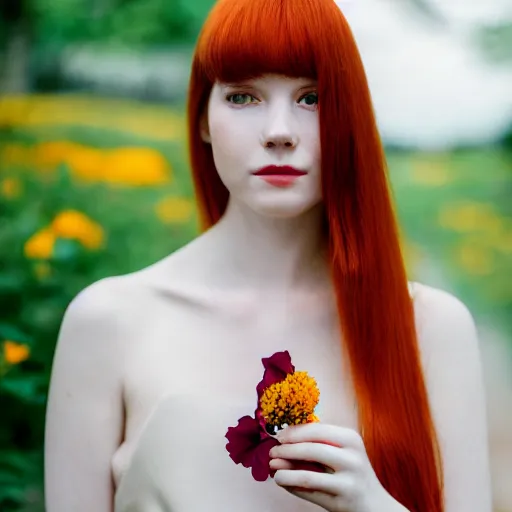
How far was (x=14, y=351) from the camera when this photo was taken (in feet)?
6.36

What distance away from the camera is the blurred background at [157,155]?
2027 millimetres

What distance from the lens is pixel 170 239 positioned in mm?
2123

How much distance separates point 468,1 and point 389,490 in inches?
44.9

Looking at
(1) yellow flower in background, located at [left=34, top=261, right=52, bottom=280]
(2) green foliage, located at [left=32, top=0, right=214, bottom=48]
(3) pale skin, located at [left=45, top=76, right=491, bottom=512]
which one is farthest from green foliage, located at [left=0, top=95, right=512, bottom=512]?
(3) pale skin, located at [left=45, top=76, right=491, bottom=512]

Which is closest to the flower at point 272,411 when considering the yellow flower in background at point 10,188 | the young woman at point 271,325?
the young woman at point 271,325

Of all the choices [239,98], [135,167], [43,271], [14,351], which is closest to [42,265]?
[43,271]

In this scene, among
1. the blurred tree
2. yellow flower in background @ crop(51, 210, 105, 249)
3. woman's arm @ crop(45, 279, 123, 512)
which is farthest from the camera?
the blurred tree

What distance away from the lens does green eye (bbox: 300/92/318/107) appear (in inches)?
55.4

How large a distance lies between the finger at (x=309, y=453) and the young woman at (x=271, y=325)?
0.20ft

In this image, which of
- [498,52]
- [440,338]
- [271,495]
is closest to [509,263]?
[498,52]

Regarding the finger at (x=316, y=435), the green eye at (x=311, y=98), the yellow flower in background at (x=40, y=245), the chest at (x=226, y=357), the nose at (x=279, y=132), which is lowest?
the finger at (x=316, y=435)

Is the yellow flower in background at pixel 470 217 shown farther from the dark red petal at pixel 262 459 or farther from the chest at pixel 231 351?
the dark red petal at pixel 262 459

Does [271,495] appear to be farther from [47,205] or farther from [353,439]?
[47,205]

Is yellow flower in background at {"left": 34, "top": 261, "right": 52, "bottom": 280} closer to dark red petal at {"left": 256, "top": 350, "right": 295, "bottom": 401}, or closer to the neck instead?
the neck
